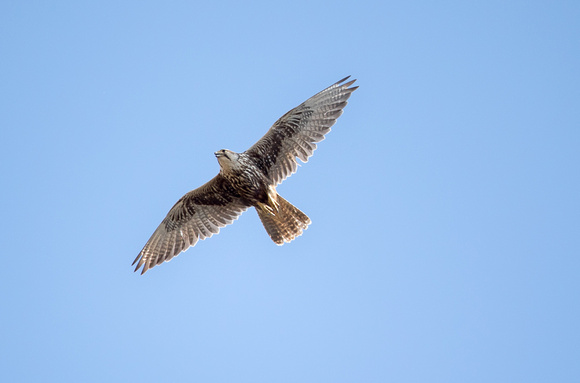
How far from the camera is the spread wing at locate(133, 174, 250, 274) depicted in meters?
13.4

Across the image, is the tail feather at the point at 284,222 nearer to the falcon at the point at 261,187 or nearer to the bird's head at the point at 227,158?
the falcon at the point at 261,187

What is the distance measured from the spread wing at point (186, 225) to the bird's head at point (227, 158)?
116cm

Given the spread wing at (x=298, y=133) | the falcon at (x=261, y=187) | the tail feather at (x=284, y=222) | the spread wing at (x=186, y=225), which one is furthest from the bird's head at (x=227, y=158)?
the spread wing at (x=186, y=225)

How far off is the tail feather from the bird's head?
1.03 meters

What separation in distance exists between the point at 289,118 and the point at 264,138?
52 centimetres

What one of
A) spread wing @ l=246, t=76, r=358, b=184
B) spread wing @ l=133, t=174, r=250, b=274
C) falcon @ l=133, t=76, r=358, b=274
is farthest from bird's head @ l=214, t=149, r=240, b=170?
spread wing @ l=133, t=174, r=250, b=274

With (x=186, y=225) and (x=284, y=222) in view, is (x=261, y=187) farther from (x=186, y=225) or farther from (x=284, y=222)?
(x=186, y=225)

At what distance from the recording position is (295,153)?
1267 cm

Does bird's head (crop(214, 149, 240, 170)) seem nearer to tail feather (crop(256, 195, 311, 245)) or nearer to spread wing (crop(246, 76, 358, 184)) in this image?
spread wing (crop(246, 76, 358, 184))

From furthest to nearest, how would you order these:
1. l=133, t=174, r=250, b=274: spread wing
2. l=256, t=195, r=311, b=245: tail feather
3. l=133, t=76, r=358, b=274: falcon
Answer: l=133, t=174, r=250, b=274: spread wing
l=256, t=195, r=311, b=245: tail feather
l=133, t=76, r=358, b=274: falcon

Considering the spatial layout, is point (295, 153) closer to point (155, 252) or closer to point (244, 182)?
point (244, 182)

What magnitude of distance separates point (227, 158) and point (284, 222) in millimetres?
1675

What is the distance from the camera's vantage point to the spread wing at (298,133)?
12516 mm

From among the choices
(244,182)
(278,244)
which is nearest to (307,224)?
(278,244)
